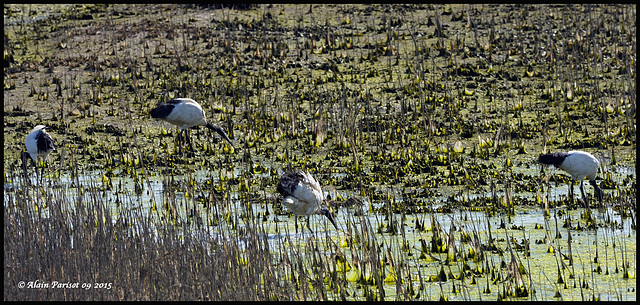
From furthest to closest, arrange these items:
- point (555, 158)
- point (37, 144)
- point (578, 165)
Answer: point (37, 144) → point (555, 158) → point (578, 165)

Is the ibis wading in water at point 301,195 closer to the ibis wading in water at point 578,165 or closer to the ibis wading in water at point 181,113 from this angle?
the ibis wading in water at point 578,165

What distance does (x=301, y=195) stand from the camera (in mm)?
9109

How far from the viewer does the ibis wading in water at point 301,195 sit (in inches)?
359

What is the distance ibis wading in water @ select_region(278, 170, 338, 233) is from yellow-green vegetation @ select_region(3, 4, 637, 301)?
10.7 inches

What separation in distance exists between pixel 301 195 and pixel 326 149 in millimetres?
4246

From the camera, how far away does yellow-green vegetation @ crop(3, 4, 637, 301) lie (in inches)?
295

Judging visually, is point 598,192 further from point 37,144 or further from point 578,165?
point 37,144

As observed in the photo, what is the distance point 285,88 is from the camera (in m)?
16.6

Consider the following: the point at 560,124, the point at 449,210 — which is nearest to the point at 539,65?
the point at 560,124

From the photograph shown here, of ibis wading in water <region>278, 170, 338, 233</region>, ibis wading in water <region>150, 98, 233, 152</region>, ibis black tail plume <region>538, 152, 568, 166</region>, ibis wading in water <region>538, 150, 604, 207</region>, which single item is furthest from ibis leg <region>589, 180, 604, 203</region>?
ibis wading in water <region>150, 98, 233, 152</region>

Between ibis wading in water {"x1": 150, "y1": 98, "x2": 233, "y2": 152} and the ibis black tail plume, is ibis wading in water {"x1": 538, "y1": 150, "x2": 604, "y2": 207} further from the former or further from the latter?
ibis wading in water {"x1": 150, "y1": 98, "x2": 233, "y2": 152}

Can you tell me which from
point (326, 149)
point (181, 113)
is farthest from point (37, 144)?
point (326, 149)

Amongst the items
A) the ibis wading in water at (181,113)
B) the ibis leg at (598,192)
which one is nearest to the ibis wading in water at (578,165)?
the ibis leg at (598,192)

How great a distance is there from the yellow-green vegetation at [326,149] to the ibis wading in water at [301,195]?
0.27 meters
